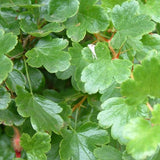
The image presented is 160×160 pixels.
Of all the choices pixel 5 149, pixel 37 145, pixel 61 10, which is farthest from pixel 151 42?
pixel 5 149

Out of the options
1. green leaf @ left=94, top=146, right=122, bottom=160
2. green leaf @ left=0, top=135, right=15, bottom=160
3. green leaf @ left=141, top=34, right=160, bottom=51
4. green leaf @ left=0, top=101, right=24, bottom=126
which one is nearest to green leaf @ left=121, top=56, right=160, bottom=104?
green leaf @ left=94, top=146, right=122, bottom=160

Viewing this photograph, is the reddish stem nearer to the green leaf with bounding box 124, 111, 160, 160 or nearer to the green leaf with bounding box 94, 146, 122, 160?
the green leaf with bounding box 94, 146, 122, 160

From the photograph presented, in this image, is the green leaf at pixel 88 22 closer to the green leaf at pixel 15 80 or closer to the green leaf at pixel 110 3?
the green leaf at pixel 110 3

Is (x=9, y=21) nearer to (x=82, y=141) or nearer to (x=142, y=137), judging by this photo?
(x=82, y=141)

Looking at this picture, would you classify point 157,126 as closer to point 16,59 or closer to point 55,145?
point 55,145

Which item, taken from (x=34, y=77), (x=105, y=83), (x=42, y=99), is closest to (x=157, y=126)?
(x=105, y=83)
